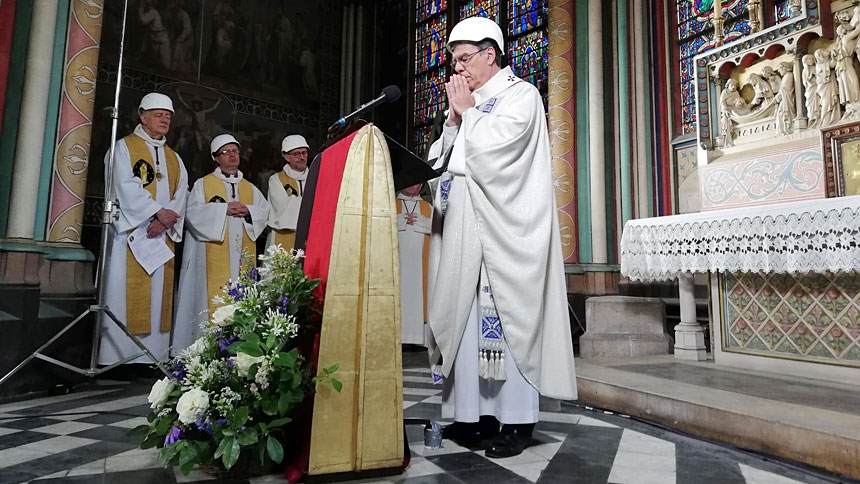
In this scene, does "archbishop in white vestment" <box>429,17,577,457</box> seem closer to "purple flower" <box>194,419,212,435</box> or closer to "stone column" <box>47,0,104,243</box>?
"purple flower" <box>194,419,212,435</box>

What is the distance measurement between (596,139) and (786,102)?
7.71 feet

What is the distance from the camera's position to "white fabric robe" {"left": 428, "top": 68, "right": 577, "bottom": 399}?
7.76 feet

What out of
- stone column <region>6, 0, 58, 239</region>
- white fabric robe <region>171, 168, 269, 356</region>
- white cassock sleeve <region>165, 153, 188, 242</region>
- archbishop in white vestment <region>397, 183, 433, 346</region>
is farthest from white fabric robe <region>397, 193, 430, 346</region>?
stone column <region>6, 0, 58, 239</region>

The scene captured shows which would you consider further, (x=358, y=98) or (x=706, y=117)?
(x=358, y=98)

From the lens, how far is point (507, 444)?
2311 mm

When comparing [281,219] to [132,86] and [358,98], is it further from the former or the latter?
[358,98]

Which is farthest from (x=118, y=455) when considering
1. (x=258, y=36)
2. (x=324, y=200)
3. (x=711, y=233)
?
(x=258, y=36)

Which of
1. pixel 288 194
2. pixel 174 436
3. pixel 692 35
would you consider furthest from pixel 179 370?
pixel 692 35

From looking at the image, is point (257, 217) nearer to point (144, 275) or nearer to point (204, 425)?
point (144, 275)

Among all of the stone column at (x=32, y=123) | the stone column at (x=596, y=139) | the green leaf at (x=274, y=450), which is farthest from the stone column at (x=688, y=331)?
the stone column at (x=32, y=123)

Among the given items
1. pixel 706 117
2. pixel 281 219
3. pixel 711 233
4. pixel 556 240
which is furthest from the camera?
pixel 281 219

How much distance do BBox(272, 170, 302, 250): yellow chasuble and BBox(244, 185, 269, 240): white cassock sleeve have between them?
0.76 ft

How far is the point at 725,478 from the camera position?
6.84 ft

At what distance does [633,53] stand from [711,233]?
338cm
